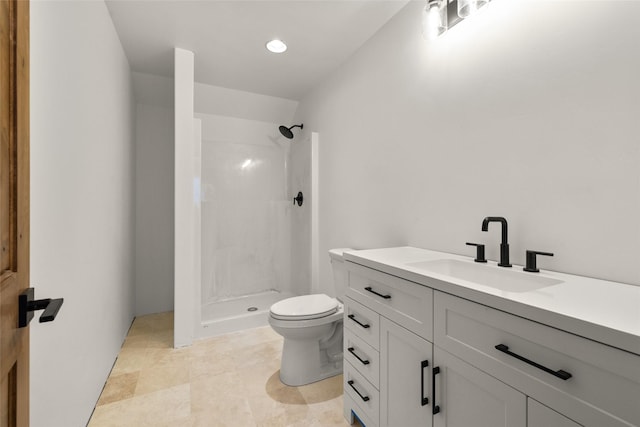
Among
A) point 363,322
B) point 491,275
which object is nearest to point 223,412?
point 363,322

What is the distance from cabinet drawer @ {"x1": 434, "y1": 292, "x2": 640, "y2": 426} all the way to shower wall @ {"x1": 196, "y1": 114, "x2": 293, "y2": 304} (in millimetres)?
2571

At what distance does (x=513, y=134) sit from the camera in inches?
48.4

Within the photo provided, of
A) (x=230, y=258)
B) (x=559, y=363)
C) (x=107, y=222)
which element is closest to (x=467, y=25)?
(x=559, y=363)

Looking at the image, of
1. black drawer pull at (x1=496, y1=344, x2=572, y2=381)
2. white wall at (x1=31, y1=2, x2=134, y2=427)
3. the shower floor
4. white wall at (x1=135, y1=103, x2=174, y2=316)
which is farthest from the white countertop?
white wall at (x1=135, y1=103, x2=174, y2=316)

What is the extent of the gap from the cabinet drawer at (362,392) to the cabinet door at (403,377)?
4 centimetres

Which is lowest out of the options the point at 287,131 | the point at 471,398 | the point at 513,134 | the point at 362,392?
the point at 362,392

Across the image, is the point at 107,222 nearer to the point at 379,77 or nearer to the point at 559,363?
the point at 379,77

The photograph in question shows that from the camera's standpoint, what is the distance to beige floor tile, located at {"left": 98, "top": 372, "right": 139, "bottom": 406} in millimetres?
1662

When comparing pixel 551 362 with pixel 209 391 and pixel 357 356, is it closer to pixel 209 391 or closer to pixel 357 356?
pixel 357 356

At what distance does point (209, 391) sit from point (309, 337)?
0.68m

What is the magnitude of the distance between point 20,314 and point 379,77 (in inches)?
83.5

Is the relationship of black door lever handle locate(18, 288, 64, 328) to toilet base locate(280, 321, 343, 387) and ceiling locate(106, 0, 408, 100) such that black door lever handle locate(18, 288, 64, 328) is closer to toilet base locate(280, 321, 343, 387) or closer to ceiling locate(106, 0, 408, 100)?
toilet base locate(280, 321, 343, 387)

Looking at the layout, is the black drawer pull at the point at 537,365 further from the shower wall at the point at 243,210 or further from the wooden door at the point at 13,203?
the shower wall at the point at 243,210

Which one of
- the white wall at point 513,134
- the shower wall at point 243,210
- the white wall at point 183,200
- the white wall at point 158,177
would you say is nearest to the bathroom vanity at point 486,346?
the white wall at point 513,134
